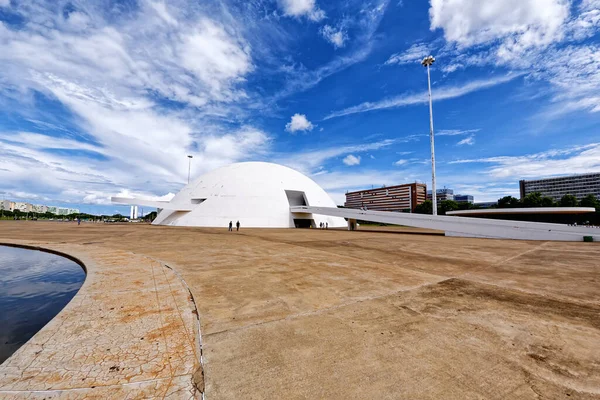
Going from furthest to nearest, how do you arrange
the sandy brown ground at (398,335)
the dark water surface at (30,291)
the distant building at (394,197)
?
1. the distant building at (394,197)
2. the dark water surface at (30,291)
3. the sandy brown ground at (398,335)

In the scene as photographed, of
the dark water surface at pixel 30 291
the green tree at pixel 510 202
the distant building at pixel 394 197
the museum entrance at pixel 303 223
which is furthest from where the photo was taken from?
the distant building at pixel 394 197

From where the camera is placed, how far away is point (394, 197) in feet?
419

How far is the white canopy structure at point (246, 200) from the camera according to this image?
3519 cm

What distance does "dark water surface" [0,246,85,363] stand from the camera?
3.78 m

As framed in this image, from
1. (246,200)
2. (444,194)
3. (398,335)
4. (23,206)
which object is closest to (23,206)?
(23,206)

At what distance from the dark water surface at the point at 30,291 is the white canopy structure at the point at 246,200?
25.4 metres

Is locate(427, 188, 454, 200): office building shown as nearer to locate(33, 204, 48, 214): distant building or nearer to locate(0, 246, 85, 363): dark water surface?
locate(0, 246, 85, 363): dark water surface

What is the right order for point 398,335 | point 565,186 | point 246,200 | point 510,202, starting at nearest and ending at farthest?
point 398,335
point 246,200
point 510,202
point 565,186

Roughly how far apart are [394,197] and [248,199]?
350 feet

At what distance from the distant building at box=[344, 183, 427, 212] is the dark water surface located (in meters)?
117

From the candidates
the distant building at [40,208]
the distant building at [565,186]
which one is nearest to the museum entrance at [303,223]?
the distant building at [565,186]

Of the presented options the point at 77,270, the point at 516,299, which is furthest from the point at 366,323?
Result: the point at 77,270

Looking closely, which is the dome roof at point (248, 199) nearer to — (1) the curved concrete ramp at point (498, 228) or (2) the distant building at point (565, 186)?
(1) the curved concrete ramp at point (498, 228)

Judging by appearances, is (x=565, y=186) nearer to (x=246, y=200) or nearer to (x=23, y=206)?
(x=246, y=200)
